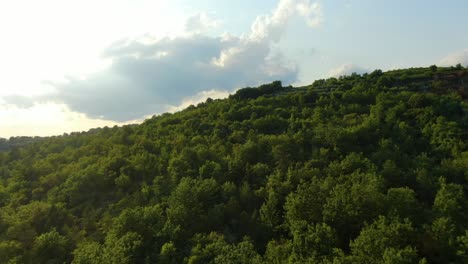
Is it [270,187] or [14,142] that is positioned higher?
[14,142]

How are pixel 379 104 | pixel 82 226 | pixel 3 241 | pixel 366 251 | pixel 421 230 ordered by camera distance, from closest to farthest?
pixel 366 251 < pixel 421 230 < pixel 3 241 < pixel 82 226 < pixel 379 104

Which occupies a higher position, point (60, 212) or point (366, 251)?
point (60, 212)

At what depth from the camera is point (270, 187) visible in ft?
196

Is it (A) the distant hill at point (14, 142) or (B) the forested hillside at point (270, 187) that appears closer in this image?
(B) the forested hillside at point (270, 187)

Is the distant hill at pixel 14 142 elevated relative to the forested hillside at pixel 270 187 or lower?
elevated

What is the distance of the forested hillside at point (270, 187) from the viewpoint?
143 feet

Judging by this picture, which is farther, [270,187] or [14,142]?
[14,142]

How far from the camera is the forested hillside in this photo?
143 feet

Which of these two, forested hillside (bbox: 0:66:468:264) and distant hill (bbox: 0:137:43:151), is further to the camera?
distant hill (bbox: 0:137:43:151)

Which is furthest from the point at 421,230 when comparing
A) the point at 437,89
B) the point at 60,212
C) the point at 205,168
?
the point at 437,89

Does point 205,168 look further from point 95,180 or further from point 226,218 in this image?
point 95,180

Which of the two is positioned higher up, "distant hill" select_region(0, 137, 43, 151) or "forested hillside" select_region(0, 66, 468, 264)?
"distant hill" select_region(0, 137, 43, 151)

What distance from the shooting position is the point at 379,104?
8362 centimetres

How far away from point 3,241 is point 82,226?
1122 centimetres
